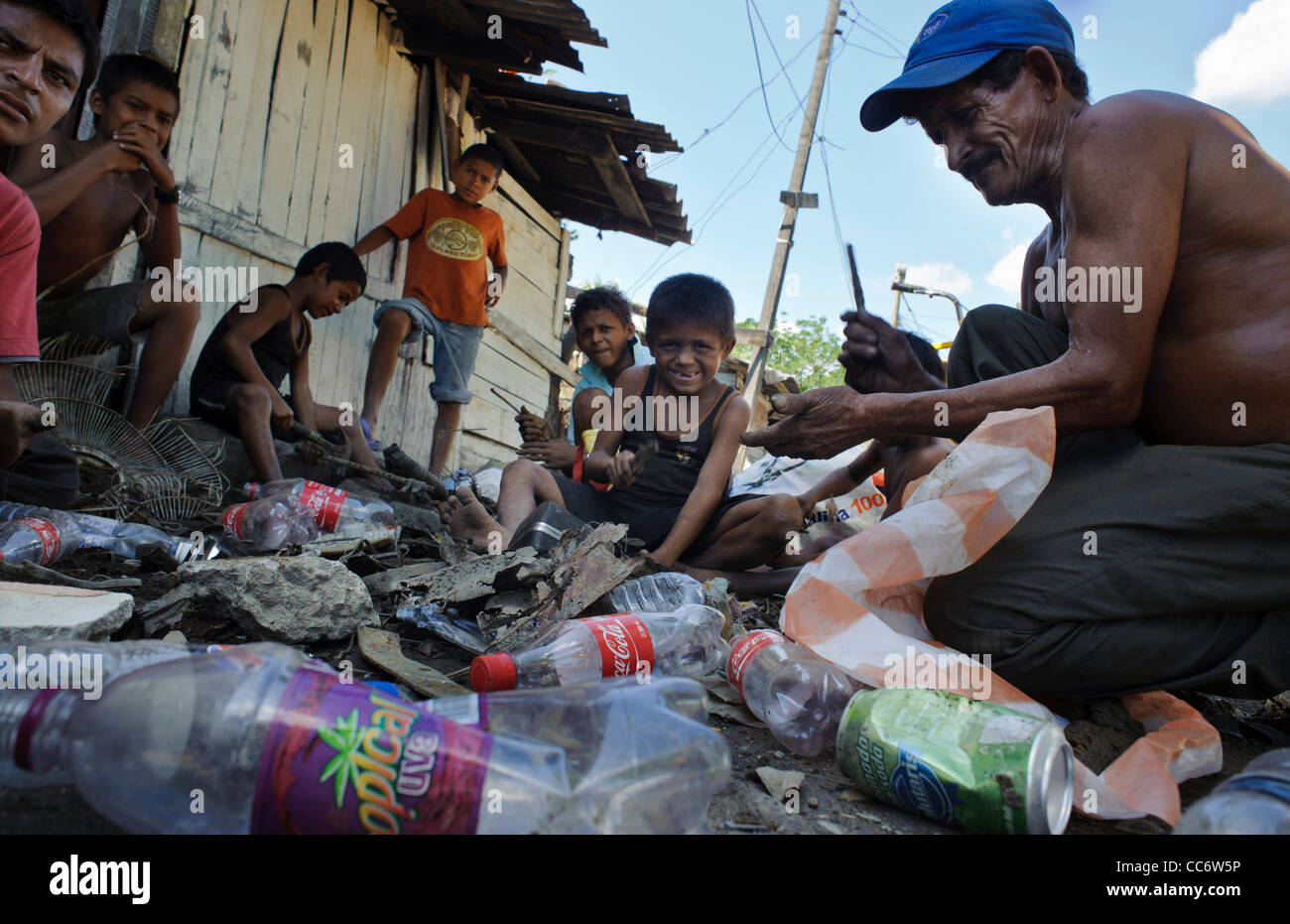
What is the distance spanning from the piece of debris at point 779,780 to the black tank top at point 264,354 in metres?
3.61

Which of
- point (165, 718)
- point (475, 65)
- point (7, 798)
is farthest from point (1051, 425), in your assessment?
point (475, 65)

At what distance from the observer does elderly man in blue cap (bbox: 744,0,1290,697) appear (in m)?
1.61

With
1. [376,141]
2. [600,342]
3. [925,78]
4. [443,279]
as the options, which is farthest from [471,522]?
[376,141]

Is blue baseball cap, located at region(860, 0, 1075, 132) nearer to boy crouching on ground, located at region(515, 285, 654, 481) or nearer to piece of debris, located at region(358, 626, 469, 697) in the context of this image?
piece of debris, located at region(358, 626, 469, 697)

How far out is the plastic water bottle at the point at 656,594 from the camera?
2.16 metres

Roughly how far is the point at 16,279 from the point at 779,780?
7.77ft

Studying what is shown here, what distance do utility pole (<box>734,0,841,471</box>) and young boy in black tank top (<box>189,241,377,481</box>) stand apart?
5485 mm

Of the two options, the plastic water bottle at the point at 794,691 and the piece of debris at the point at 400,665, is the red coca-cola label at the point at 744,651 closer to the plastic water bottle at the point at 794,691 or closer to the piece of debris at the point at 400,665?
the plastic water bottle at the point at 794,691

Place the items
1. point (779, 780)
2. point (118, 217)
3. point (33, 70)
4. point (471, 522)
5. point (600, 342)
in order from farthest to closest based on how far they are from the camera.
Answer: point (600, 342), point (471, 522), point (118, 217), point (33, 70), point (779, 780)

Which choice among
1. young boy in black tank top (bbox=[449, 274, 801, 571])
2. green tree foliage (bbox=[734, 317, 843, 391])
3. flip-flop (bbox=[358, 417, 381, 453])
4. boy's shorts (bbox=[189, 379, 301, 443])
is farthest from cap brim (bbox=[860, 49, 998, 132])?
green tree foliage (bbox=[734, 317, 843, 391])

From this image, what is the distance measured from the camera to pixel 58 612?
4.63ft

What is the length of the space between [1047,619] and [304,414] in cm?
429

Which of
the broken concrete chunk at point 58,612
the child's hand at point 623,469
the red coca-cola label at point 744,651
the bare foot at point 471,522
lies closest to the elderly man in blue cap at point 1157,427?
the red coca-cola label at point 744,651

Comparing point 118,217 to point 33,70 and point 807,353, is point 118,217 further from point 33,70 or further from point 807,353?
point 807,353
